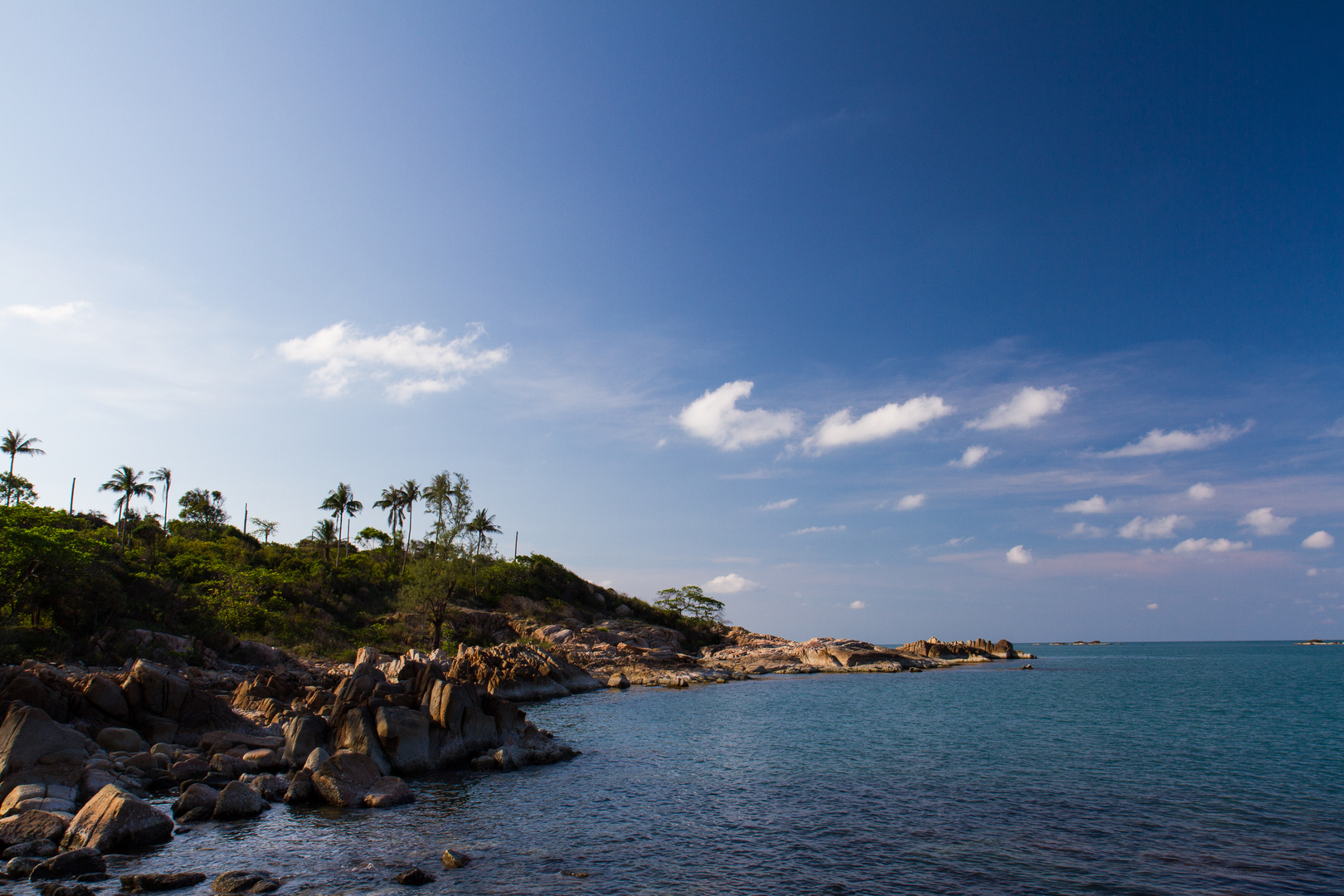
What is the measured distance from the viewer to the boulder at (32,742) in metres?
22.0

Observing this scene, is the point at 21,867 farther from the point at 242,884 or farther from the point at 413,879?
the point at 413,879

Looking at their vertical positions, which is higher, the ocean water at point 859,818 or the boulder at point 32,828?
the boulder at point 32,828

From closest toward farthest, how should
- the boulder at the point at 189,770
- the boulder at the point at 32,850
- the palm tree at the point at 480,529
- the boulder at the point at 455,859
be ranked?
the boulder at the point at 32,850 → the boulder at the point at 455,859 → the boulder at the point at 189,770 → the palm tree at the point at 480,529

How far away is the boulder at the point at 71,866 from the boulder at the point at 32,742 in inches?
259

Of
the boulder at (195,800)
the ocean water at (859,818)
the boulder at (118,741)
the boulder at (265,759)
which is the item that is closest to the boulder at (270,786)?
the boulder at (195,800)

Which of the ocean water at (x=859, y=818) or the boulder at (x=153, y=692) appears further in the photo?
the boulder at (x=153, y=692)

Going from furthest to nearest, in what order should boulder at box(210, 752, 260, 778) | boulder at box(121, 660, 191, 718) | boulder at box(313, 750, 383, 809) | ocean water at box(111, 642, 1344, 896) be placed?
boulder at box(121, 660, 191, 718) < boulder at box(210, 752, 260, 778) < boulder at box(313, 750, 383, 809) < ocean water at box(111, 642, 1344, 896)

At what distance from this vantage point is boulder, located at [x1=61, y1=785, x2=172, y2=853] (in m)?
18.9

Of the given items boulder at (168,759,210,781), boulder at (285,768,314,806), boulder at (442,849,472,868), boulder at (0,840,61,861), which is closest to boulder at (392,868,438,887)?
boulder at (442,849,472,868)

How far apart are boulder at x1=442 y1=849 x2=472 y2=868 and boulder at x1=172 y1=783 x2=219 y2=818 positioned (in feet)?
33.4

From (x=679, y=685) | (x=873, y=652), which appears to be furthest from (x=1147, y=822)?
A: (x=873, y=652)

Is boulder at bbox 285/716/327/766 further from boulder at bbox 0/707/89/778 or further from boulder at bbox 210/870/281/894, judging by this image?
boulder at bbox 210/870/281/894

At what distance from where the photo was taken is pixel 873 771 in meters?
31.2

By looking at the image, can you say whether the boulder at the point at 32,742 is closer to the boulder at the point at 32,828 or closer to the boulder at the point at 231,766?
the boulder at the point at 32,828
